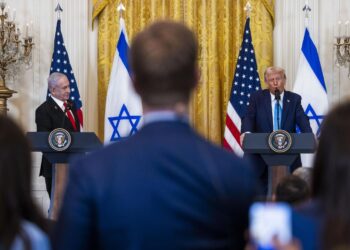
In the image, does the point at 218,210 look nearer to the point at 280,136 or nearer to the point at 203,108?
the point at 280,136

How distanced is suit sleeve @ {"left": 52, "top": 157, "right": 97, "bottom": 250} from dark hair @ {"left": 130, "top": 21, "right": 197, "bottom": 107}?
0.24 metres

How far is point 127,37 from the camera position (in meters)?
9.20

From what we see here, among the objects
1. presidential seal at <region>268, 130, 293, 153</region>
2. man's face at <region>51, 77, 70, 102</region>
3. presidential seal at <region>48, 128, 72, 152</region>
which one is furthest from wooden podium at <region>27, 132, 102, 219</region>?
presidential seal at <region>268, 130, 293, 153</region>

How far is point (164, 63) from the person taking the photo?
174cm

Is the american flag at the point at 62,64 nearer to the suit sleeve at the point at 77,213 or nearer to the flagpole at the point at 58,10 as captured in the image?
the flagpole at the point at 58,10

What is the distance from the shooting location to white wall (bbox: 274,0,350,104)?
9.24m

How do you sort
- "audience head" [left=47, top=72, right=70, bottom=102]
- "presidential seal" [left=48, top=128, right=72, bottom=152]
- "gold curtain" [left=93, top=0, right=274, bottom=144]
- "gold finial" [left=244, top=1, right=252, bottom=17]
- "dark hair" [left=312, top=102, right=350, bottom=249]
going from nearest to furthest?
"dark hair" [left=312, top=102, right=350, bottom=249] < "presidential seal" [left=48, top=128, right=72, bottom=152] < "audience head" [left=47, top=72, right=70, bottom=102] < "gold finial" [left=244, top=1, right=252, bottom=17] < "gold curtain" [left=93, top=0, right=274, bottom=144]

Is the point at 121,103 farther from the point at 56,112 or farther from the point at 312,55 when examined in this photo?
the point at 312,55

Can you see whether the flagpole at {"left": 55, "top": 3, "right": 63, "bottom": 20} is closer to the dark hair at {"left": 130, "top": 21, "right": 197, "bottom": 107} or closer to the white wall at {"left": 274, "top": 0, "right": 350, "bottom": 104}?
the white wall at {"left": 274, "top": 0, "right": 350, "bottom": 104}

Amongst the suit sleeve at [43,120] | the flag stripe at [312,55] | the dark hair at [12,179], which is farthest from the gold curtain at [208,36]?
the dark hair at [12,179]

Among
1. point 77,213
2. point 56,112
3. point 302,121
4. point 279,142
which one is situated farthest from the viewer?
point 56,112

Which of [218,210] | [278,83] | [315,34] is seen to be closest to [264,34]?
[315,34]

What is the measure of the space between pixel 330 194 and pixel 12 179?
2.50 feet

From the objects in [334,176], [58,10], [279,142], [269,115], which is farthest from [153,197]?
[58,10]
